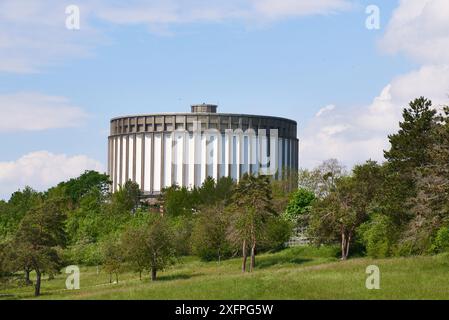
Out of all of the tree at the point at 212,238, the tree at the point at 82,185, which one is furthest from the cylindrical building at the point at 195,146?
the tree at the point at 212,238

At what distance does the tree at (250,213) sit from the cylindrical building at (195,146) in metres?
86.5

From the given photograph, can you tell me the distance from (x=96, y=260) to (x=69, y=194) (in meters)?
60.2

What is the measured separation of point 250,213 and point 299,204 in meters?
23.1

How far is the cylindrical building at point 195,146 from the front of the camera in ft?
566

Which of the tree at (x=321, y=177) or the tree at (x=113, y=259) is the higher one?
the tree at (x=321, y=177)

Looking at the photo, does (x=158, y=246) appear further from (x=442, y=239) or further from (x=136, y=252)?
(x=442, y=239)

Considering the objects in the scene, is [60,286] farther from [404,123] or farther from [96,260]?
[404,123]

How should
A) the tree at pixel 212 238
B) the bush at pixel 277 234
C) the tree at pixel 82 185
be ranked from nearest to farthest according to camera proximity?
the bush at pixel 277 234
the tree at pixel 212 238
the tree at pixel 82 185

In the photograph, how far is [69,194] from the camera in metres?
149

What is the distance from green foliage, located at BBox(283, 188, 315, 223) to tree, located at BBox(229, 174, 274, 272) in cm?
1389

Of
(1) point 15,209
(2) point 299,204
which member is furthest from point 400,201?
(1) point 15,209

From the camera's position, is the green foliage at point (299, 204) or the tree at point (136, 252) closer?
the tree at point (136, 252)

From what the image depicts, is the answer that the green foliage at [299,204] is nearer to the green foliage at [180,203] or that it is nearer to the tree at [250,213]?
the tree at [250,213]
